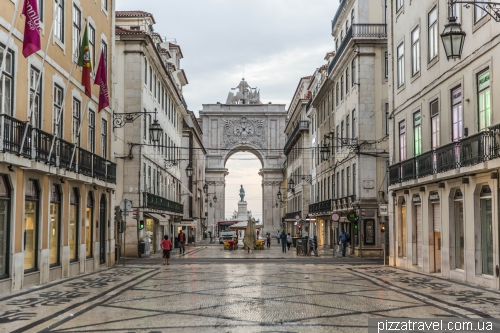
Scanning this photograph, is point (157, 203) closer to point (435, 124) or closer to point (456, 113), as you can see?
point (435, 124)

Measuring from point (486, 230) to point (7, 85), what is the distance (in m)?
13.0

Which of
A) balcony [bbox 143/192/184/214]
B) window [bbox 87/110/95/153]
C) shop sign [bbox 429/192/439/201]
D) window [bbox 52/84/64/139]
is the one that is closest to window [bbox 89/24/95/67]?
window [bbox 87/110/95/153]

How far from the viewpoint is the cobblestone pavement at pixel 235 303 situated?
11.3 meters

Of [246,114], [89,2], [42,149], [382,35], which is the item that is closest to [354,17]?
[382,35]

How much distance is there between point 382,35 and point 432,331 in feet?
92.8

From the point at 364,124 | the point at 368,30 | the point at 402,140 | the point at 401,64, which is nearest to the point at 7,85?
the point at 402,140

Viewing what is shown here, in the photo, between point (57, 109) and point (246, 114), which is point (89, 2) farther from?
point (246, 114)

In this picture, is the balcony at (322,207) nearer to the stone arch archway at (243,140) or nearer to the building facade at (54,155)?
the building facade at (54,155)

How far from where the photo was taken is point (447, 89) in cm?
2134

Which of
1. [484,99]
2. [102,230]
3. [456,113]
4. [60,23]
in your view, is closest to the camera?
[484,99]

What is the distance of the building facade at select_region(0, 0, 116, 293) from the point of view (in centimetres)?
1653

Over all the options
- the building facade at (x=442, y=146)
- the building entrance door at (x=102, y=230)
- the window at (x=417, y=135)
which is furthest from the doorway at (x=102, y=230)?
the window at (x=417, y=135)

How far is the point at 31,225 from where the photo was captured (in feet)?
61.2

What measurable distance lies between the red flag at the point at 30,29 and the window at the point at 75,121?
635cm
